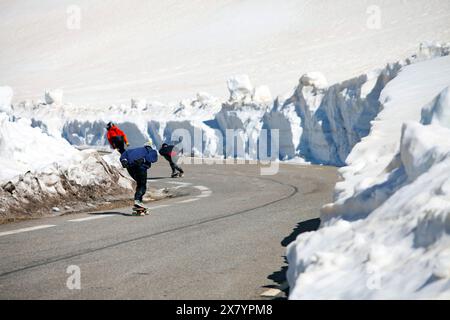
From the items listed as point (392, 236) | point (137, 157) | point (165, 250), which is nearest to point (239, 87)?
point (137, 157)

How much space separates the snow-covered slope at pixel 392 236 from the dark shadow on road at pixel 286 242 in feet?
1.67

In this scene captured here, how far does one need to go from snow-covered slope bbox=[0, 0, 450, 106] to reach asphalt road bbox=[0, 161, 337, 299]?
1516 inches

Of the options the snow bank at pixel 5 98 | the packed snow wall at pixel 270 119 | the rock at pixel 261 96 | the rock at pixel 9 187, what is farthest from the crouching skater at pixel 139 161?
the snow bank at pixel 5 98

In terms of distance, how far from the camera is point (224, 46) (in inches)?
4045

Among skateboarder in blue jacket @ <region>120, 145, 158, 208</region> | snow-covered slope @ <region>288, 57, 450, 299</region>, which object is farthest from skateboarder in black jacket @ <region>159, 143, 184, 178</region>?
snow-covered slope @ <region>288, 57, 450, 299</region>

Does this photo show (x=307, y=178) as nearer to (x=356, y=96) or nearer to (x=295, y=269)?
(x=356, y=96)

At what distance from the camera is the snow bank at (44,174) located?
37.6 feet

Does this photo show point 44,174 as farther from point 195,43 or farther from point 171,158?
point 195,43

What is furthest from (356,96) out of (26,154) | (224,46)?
(224,46)

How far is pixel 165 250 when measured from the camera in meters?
7.36

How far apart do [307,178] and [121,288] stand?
1258 cm

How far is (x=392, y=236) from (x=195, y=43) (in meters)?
107

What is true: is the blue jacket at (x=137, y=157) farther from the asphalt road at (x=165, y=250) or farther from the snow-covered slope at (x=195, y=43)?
the snow-covered slope at (x=195, y=43)
